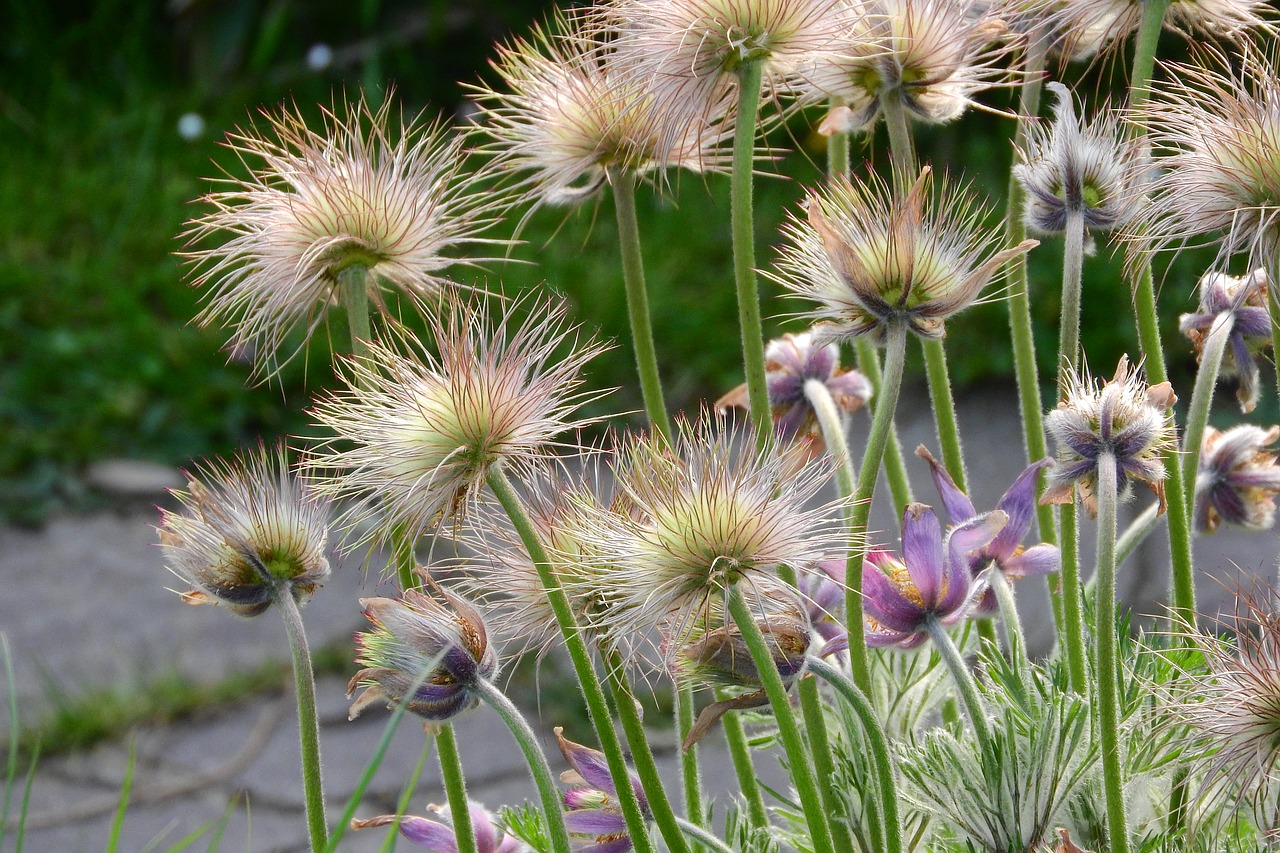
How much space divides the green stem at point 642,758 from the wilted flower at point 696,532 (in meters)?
0.04

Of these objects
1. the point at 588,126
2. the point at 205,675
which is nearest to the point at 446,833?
the point at 588,126

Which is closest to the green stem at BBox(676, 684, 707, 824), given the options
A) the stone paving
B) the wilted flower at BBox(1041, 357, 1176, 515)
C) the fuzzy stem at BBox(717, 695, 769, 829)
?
the fuzzy stem at BBox(717, 695, 769, 829)

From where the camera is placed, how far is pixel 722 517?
0.58m

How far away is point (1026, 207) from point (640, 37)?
8.4 inches

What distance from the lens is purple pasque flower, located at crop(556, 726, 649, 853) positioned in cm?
69

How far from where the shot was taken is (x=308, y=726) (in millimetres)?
643

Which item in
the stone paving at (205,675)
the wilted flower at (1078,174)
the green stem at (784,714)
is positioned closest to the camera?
the green stem at (784,714)

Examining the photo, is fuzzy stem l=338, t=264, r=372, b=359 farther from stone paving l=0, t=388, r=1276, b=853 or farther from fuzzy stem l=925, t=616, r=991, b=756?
stone paving l=0, t=388, r=1276, b=853

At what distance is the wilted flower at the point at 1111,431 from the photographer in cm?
60

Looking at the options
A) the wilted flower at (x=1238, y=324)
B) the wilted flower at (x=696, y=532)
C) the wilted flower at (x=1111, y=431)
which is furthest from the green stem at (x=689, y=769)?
the wilted flower at (x=1238, y=324)

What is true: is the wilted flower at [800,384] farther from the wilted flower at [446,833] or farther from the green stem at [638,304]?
the wilted flower at [446,833]

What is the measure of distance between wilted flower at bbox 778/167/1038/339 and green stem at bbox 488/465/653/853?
16 centimetres

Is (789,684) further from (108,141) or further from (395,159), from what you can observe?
(108,141)

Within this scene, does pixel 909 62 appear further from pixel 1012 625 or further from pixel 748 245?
pixel 1012 625
